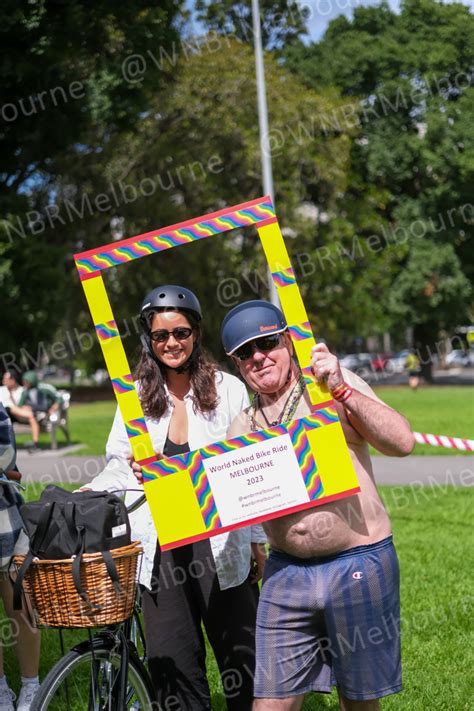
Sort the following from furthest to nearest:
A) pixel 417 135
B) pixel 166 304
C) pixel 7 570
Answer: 1. pixel 417 135
2. pixel 7 570
3. pixel 166 304

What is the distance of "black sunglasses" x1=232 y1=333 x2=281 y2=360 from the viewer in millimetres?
3162

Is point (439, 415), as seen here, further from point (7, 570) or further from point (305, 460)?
point (305, 460)

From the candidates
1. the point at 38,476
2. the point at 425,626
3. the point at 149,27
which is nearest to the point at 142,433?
the point at 425,626

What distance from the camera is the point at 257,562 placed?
390cm

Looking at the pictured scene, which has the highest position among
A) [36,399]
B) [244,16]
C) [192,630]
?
[244,16]

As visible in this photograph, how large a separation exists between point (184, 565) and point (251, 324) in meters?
1.11

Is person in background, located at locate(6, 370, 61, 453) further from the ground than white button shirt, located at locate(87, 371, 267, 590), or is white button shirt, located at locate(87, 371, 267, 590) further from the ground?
person in background, located at locate(6, 370, 61, 453)

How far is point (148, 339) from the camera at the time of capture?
376 cm

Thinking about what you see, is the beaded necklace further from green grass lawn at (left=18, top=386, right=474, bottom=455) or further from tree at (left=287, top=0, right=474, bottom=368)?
tree at (left=287, top=0, right=474, bottom=368)

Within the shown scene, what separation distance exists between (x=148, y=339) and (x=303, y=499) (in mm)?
1017

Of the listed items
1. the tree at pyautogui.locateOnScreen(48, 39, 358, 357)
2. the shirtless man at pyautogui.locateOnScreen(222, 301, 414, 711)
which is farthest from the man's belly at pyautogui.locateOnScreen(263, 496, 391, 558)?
the tree at pyautogui.locateOnScreen(48, 39, 358, 357)

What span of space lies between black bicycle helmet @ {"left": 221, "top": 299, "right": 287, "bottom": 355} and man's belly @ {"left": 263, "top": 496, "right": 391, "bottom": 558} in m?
0.60

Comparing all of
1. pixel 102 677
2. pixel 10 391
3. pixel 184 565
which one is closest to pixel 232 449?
pixel 184 565

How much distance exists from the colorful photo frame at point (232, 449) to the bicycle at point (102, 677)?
1.33 feet
